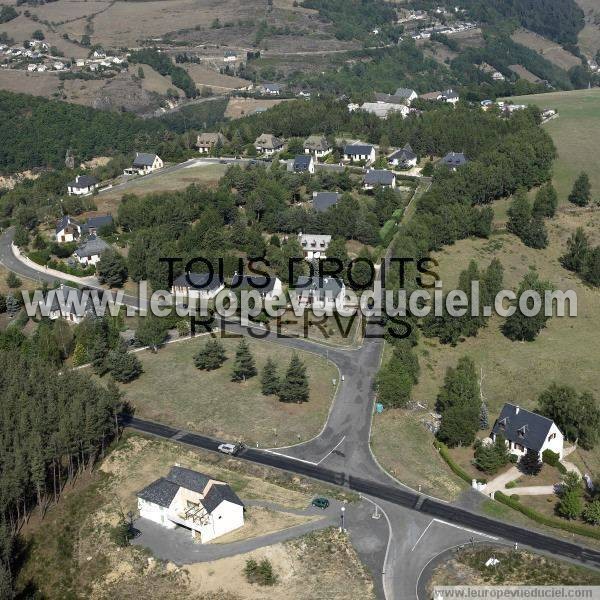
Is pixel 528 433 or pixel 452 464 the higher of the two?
pixel 528 433

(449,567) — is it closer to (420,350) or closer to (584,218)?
(420,350)

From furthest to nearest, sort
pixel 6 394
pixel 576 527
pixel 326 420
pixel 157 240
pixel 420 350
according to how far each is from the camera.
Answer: pixel 157 240
pixel 420 350
pixel 326 420
pixel 6 394
pixel 576 527

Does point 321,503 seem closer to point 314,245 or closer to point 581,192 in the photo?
point 314,245

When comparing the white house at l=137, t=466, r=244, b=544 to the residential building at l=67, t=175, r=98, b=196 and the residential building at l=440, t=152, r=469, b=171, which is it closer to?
the residential building at l=67, t=175, r=98, b=196

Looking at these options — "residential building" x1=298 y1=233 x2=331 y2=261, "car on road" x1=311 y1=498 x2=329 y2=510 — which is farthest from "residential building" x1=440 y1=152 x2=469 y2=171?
"car on road" x1=311 y1=498 x2=329 y2=510

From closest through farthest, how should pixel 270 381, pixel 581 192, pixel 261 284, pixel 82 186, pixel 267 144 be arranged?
1. pixel 270 381
2. pixel 261 284
3. pixel 581 192
4. pixel 82 186
5. pixel 267 144

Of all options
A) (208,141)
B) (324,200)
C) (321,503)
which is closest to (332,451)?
(321,503)

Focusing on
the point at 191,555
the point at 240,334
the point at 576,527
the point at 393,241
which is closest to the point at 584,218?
the point at 393,241
